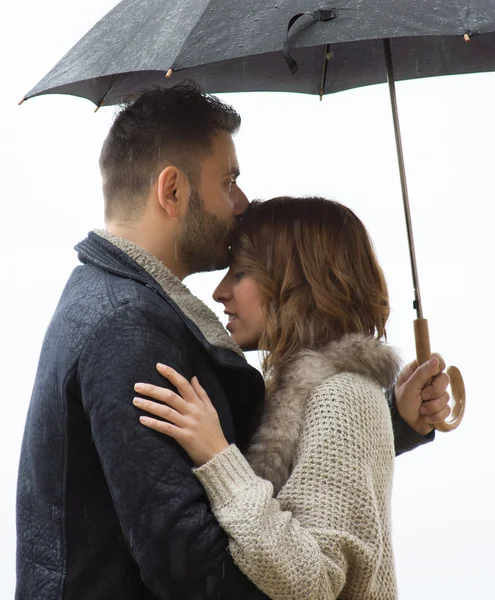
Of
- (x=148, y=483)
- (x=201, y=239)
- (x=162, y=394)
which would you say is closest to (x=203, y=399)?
(x=162, y=394)

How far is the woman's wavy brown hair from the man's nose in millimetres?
18

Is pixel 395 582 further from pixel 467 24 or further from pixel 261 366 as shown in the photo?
pixel 467 24

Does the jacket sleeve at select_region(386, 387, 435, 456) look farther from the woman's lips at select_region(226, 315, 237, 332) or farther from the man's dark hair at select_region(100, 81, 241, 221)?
the man's dark hair at select_region(100, 81, 241, 221)

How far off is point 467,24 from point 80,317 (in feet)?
3.43

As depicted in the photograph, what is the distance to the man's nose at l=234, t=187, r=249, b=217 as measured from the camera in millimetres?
2658

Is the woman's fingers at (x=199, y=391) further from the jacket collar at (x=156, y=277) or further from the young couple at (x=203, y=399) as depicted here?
the jacket collar at (x=156, y=277)

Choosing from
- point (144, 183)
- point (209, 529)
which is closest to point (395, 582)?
point (209, 529)

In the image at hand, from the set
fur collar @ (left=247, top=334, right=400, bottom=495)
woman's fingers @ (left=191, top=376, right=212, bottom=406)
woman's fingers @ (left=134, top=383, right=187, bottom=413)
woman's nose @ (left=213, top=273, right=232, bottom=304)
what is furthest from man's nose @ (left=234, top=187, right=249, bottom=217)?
woman's fingers @ (left=134, top=383, right=187, bottom=413)

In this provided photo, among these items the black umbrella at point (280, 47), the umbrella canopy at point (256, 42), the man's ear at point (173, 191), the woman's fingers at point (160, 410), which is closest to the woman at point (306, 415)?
the woman's fingers at point (160, 410)

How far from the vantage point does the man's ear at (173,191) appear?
2.38m

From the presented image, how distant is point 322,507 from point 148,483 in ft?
1.40

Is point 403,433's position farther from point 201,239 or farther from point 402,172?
point 201,239

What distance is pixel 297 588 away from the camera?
1.97 m

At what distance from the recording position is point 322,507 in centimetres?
210
